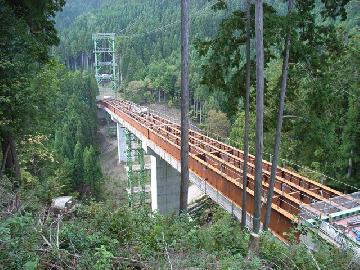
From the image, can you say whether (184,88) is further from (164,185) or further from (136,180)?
(136,180)

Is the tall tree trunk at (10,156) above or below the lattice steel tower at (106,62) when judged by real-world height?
below

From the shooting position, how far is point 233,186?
45.9 ft

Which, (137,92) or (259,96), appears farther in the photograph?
(137,92)

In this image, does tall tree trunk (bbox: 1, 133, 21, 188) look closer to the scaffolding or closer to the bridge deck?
the bridge deck

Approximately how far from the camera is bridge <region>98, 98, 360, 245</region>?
10812 mm

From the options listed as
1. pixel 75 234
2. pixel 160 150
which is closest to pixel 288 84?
pixel 75 234

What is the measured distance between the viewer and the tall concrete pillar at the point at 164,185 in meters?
25.9

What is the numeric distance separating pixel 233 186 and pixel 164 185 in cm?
1299

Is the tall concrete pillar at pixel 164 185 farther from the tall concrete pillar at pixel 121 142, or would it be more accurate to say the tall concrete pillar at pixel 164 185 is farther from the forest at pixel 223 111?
the tall concrete pillar at pixel 121 142

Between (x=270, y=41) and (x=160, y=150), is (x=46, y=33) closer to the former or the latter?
(x=270, y=41)

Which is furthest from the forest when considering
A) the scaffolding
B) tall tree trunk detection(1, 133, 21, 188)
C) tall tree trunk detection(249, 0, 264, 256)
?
the scaffolding

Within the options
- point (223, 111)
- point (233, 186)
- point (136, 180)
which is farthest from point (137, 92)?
point (223, 111)

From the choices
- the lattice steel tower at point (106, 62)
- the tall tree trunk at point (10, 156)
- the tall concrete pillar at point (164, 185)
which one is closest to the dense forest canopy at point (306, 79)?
the tall tree trunk at point (10, 156)

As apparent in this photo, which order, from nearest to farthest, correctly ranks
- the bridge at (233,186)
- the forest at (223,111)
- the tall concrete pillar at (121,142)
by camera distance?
the forest at (223,111) < the bridge at (233,186) < the tall concrete pillar at (121,142)
